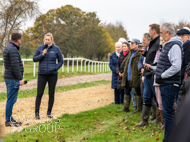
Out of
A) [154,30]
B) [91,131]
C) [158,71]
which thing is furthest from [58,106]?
[158,71]

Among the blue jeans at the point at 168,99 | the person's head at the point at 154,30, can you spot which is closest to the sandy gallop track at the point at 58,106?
the blue jeans at the point at 168,99

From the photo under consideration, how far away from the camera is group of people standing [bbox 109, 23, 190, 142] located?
191 inches

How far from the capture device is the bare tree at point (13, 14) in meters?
21.9

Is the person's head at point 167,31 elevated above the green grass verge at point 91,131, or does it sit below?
above

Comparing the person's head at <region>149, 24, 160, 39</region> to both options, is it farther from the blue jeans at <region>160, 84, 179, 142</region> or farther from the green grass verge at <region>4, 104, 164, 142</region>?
the green grass verge at <region>4, 104, 164, 142</region>

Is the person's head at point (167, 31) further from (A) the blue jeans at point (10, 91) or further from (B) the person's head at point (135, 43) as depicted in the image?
(A) the blue jeans at point (10, 91)

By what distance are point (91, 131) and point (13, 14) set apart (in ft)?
58.7

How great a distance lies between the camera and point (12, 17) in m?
22.0

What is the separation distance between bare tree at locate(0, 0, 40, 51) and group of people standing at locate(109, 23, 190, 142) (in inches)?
556

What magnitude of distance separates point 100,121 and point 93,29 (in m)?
46.8

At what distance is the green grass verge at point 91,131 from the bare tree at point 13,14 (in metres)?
15.8

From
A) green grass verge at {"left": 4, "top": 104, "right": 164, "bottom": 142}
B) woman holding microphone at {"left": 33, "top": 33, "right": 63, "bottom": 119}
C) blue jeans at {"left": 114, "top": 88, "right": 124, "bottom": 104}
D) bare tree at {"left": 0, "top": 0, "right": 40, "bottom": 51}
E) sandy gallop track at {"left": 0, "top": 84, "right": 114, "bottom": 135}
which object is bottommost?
sandy gallop track at {"left": 0, "top": 84, "right": 114, "bottom": 135}

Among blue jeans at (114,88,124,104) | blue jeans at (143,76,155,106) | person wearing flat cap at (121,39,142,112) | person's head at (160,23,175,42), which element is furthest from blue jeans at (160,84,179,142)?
blue jeans at (114,88,124,104)

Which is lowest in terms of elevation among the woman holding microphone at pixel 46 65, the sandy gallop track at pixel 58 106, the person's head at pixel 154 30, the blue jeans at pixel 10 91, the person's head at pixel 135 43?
the sandy gallop track at pixel 58 106
